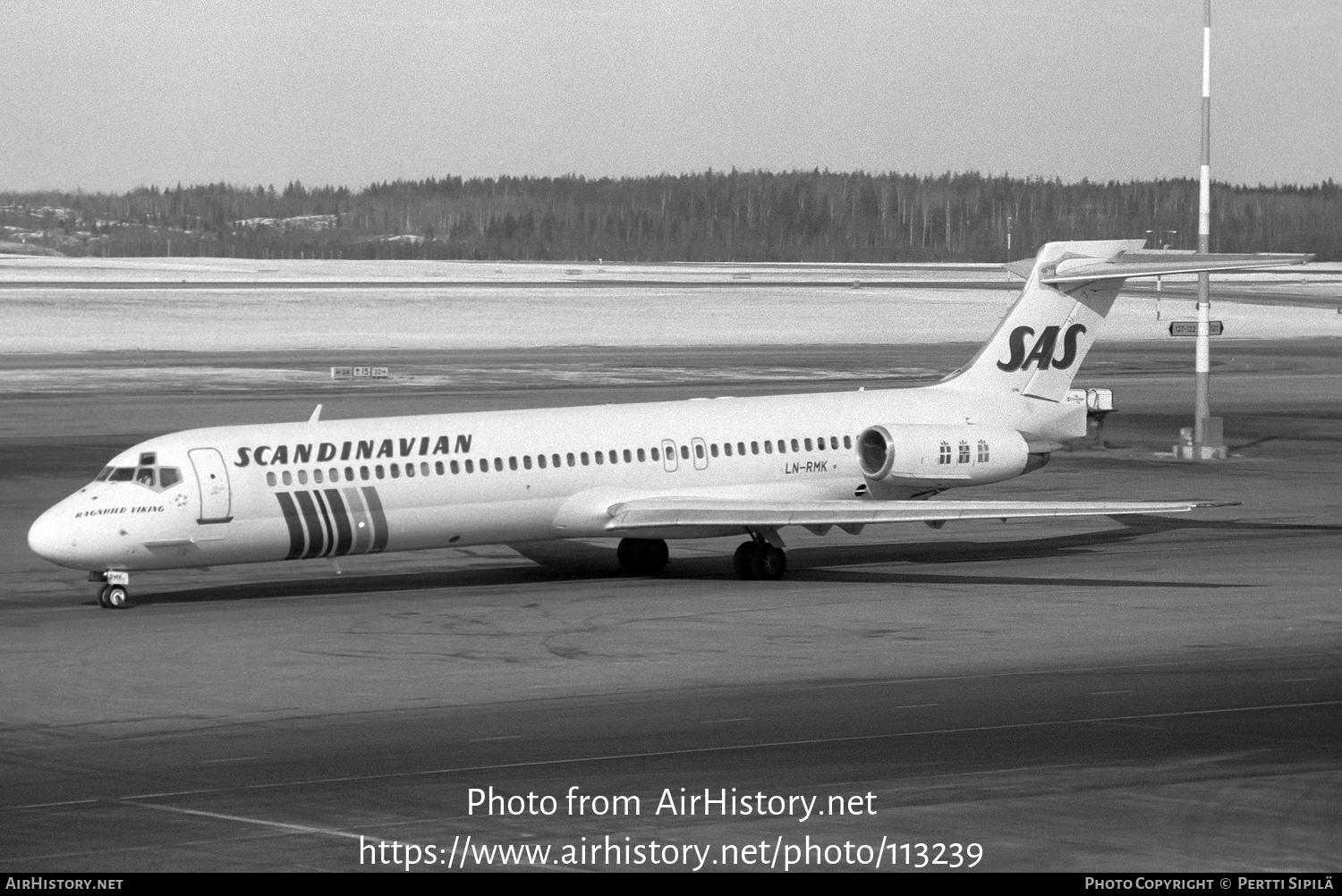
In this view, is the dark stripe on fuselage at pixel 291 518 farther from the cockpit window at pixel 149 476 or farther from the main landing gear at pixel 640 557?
the main landing gear at pixel 640 557

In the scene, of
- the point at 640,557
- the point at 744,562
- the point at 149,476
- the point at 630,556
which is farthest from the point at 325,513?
the point at 744,562

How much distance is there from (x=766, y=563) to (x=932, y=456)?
3292 mm

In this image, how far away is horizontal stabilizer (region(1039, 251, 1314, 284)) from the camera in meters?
32.0

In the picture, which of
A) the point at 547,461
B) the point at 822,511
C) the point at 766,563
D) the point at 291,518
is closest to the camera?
the point at 291,518

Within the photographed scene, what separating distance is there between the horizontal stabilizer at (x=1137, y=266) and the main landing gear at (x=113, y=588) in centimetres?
1580

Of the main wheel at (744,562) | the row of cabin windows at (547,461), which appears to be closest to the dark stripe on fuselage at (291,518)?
the row of cabin windows at (547,461)

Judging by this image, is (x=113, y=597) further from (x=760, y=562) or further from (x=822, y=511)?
(x=822, y=511)

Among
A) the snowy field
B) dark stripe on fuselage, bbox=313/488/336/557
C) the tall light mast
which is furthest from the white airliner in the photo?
the snowy field

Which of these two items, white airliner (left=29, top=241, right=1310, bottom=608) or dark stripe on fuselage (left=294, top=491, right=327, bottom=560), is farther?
dark stripe on fuselage (left=294, top=491, right=327, bottom=560)

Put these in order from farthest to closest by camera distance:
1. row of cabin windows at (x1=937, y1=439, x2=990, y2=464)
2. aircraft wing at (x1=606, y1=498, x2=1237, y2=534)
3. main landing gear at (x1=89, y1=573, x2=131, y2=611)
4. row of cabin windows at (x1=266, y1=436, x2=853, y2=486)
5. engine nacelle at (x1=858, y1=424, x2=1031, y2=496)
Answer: row of cabin windows at (x1=937, y1=439, x2=990, y2=464) → engine nacelle at (x1=858, y1=424, x2=1031, y2=496) → aircraft wing at (x1=606, y1=498, x2=1237, y2=534) → row of cabin windows at (x1=266, y1=436, x2=853, y2=486) → main landing gear at (x1=89, y1=573, x2=131, y2=611)

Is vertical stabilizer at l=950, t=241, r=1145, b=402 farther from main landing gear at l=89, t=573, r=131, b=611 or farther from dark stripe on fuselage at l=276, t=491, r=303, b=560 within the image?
main landing gear at l=89, t=573, r=131, b=611

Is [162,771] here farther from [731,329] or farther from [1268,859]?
[731,329]

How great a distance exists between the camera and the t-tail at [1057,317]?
107ft

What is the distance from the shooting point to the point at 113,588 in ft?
88.0
